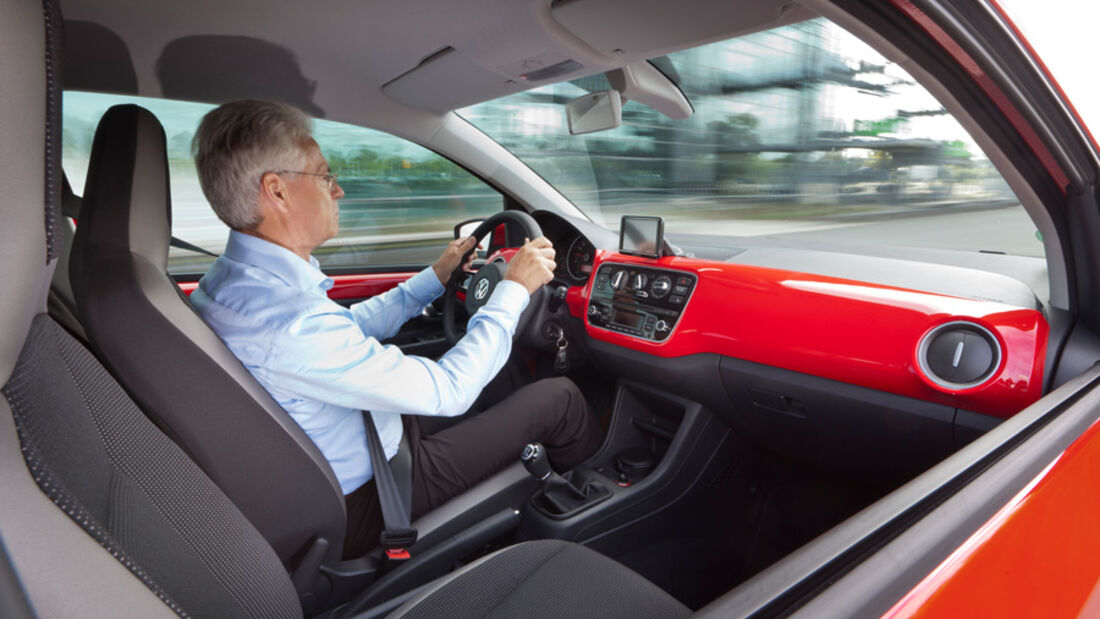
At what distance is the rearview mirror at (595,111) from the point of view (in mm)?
2250

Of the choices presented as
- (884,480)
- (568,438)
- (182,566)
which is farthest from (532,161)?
(182,566)

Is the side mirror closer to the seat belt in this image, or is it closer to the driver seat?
the seat belt

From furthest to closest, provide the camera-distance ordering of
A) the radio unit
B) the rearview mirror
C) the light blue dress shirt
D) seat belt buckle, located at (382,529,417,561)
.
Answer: the rearview mirror < the radio unit < seat belt buckle, located at (382,529,417,561) < the light blue dress shirt

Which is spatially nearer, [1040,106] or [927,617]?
[927,617]

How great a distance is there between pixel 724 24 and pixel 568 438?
134 centimetres

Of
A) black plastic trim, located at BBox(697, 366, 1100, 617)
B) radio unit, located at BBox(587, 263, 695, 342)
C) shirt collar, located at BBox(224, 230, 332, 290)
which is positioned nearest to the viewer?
black plastic trim, located at BBox(697, 366, 1100, 617)

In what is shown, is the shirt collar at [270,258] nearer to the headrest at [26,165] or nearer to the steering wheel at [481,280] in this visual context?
the steering wheel at [481,280]

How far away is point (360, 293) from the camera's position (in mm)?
3004

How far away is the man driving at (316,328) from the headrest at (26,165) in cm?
79

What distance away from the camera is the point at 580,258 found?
260 cm

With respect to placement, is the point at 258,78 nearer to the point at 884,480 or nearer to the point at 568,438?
the point at 568,438

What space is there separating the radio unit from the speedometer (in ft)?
0.46

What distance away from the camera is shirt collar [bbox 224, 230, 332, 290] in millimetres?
1416

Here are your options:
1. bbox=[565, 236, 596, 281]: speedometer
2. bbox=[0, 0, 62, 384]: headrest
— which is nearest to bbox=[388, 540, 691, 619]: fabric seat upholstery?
bbox=[0, 0, 62, 384]: headrest
